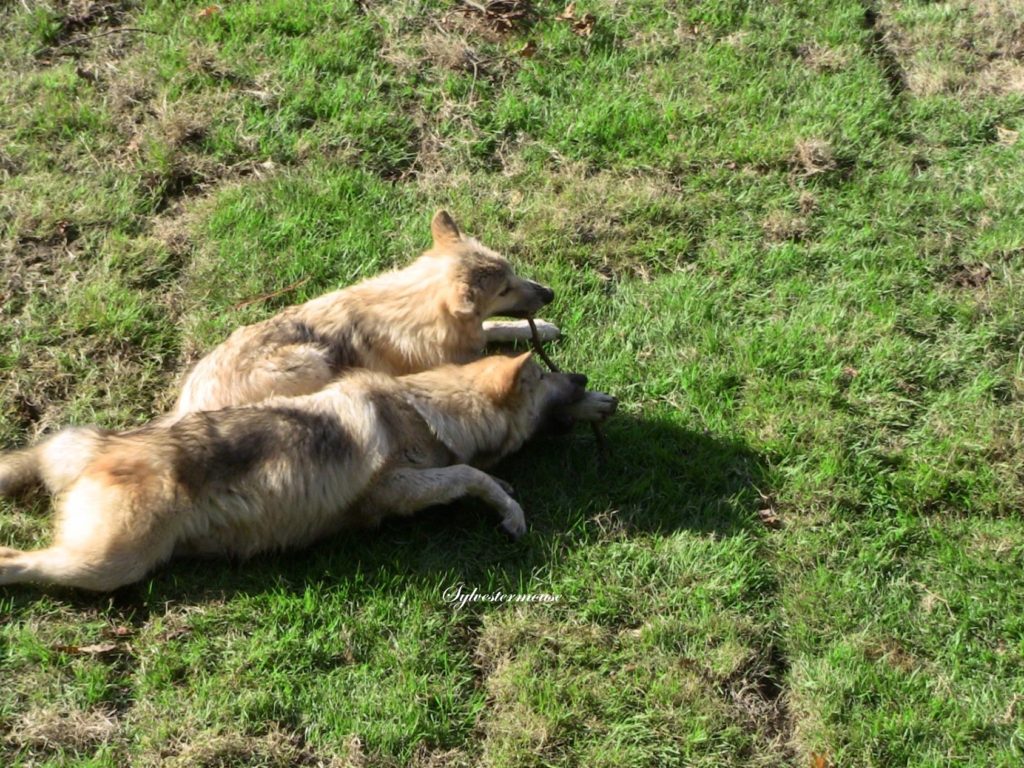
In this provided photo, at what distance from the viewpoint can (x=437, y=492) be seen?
19.9ft

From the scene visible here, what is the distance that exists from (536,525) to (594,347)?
1624mm

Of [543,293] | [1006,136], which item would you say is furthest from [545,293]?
[1006,136]

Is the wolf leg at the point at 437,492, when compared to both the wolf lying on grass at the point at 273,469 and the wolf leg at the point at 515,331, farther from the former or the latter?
Result: the wolf leg at the point at 515,331

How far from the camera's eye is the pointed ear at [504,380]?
6.45m

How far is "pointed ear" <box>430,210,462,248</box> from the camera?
24.5 feet

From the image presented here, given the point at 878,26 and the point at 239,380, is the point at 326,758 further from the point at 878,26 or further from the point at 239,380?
the point at 878,26

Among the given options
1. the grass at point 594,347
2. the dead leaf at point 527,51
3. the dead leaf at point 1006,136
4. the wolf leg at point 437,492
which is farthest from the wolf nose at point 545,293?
the dead leaf at point 1006,136

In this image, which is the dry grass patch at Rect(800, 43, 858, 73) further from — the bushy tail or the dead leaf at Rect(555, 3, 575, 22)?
the bushy tail

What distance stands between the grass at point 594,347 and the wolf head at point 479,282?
469 millimetres

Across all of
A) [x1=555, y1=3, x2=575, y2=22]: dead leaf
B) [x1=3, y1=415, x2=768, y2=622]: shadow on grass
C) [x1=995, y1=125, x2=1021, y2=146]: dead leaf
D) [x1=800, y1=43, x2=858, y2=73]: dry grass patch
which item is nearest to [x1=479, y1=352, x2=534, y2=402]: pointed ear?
[x1=3, y1=415, x2=768, y2=622]: shadow on grass

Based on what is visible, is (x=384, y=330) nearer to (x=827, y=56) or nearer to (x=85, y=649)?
(x=85, y=649)

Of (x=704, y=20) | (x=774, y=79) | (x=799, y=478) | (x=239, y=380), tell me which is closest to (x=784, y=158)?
(x=774, y=79)

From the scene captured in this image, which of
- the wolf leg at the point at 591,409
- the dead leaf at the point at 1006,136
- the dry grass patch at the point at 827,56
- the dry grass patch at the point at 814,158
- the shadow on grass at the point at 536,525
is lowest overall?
the shadow on grass at the point at 536,525

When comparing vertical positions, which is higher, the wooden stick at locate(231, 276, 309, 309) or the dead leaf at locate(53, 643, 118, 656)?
the wooden stick at locate(231, 276, 309, 309)
